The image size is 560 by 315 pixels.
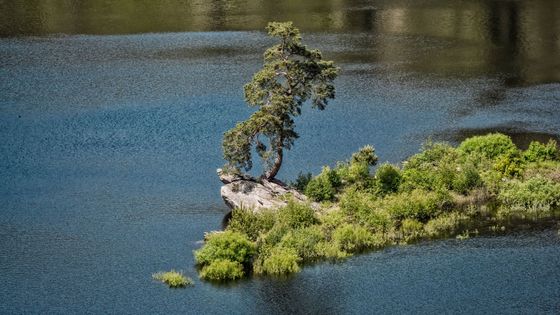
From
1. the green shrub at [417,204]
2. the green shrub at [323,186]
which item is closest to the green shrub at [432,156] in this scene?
the green shrub at [417,204]

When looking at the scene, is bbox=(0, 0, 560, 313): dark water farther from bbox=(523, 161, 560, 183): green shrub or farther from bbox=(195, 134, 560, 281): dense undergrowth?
bbox=(523, 161, 560, 183): green shrub

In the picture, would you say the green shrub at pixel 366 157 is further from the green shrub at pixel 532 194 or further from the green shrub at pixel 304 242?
the green shrub at pixel 304 242

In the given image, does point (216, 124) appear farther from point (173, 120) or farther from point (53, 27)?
point (53, 27)

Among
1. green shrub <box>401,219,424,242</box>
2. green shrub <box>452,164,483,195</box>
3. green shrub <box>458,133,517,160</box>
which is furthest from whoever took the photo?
green shrub <box>458,133,517,160</box>

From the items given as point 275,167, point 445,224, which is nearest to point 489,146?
point 445,224

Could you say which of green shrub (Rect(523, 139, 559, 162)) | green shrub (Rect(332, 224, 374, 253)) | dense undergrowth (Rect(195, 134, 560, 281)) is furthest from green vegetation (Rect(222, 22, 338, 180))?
green shrub (Rect(523, 139, 559, 162))

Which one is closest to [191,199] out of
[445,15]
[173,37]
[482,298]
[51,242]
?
[51,242]

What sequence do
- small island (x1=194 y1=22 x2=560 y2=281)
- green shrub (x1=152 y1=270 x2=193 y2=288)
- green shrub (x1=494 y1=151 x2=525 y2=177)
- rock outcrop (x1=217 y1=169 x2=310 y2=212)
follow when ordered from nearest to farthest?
green shrub (x1=152 y1=270 x2=193 y2=288) → small island (x1=194 y1=22 x2=560 y2=281) → rock outcrop (x1=217 y1=169 x2=310 y2=212) → green shrub (x1=494 y1=151 x2=525 y2=177)

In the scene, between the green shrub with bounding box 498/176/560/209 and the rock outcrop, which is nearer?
the rock outcrop
